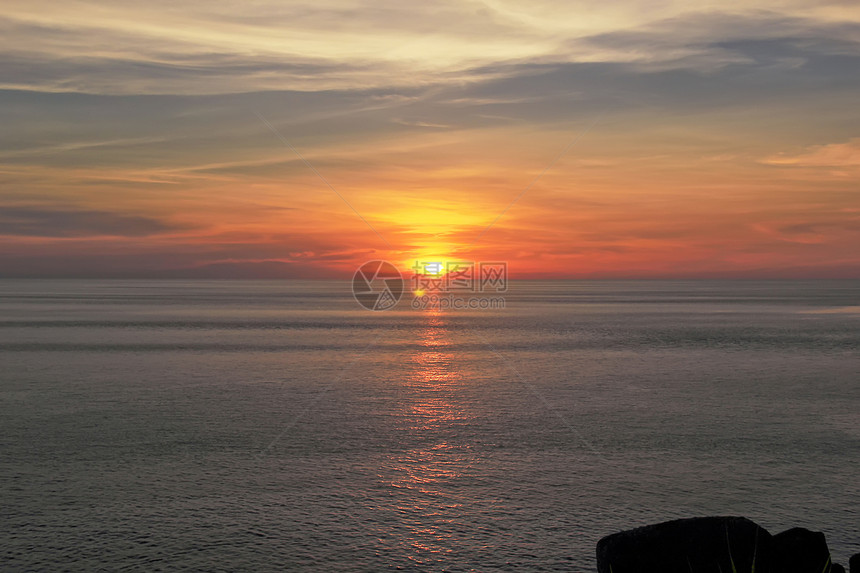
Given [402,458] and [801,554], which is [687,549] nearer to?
[801,554]

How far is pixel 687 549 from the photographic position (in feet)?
29.5

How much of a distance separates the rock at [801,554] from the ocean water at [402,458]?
2.26 meters

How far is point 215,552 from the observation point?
10.5 metres

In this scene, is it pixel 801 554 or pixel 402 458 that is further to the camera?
pixel 402 458

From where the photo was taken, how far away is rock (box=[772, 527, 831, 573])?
8.92 metres

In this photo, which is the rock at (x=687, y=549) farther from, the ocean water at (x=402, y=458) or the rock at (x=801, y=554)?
the ocean water at (x=402, y=458)

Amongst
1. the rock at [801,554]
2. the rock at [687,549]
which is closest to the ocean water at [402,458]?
the rock at [687,549]

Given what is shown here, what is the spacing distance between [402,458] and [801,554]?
8079mm

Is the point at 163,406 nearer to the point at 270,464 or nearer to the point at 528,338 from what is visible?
the point at 270,464

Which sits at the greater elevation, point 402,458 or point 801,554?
point 801,554

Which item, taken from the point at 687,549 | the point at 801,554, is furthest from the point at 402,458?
the point at 801,554

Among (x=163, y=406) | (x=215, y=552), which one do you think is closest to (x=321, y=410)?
(x=163, y=406)

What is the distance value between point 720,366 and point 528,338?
17651 millimetres

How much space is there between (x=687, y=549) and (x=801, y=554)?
1.29m
